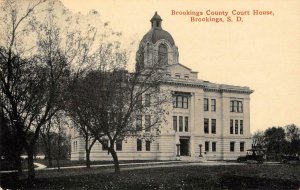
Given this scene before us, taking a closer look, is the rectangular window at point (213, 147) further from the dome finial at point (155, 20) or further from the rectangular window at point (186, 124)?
the dome finial at point (155, 20)

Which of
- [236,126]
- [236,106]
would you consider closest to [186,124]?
[236,126]

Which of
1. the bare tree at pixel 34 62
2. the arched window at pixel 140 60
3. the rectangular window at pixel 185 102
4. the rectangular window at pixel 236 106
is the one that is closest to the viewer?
the bare tree at pixel 34 62

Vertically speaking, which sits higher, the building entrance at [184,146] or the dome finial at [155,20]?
the dome finial at [155,20]

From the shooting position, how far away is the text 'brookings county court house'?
154ft

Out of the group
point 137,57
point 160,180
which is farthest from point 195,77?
point 160,180

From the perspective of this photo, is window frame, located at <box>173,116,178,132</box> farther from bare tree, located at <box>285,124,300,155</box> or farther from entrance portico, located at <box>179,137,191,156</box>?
bare tree, located at <box>285,124,300,155</box>

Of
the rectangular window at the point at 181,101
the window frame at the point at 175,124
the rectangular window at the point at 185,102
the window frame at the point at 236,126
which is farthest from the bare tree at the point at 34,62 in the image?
the window frame at the point at 236,126

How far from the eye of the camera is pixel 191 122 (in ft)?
164

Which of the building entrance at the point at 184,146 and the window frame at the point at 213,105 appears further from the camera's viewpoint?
the window frame at the point at 213,105

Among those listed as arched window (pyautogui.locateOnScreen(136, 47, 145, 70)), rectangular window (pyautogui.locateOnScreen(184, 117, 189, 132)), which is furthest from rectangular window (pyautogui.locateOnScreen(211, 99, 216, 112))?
arched window (pyautogui.locateOnScreen(136, 47, 145, 70))

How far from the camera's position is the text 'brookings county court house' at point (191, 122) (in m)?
46.9

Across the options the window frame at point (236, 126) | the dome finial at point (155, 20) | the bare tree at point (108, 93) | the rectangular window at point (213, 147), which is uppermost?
the dome finial at point (155, 20)

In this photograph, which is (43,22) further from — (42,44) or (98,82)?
(98,82)

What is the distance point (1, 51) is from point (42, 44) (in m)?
1.84
